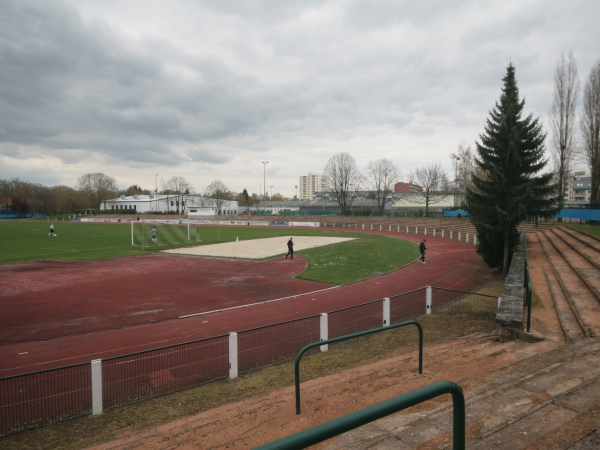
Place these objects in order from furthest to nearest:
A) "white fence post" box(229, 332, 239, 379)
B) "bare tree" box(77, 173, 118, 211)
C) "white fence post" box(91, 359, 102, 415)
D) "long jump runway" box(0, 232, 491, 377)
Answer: "bare tree" box(77, 173, 118, 211) < "long jump runway" box(0, 232, 491, 377) < "white fence post" box(229, 332, 239, 379) < "white fence post" box(91, 359, 102, 415)

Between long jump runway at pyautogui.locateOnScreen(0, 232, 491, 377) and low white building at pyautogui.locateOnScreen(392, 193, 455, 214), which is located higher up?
low white building at pyautogui.locateOnScreen(392, 193, 455, 214)

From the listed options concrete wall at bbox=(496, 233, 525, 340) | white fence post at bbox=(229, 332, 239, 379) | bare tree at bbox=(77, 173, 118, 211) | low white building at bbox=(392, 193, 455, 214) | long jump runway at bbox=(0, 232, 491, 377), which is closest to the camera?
concrete wall at bbox=(496, 233, 525, 340)

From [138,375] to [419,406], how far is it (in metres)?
6.59

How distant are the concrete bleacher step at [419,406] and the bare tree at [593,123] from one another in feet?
126

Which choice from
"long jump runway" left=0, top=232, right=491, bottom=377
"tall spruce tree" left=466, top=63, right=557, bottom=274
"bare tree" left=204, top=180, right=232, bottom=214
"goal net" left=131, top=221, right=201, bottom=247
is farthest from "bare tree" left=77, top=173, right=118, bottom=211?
"tall spruce tree" left=466, top=63, right=557, bottom=274

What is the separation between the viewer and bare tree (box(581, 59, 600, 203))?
115ft

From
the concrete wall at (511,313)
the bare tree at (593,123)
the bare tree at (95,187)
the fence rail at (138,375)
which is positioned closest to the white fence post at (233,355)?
the fence rail at (138,375)

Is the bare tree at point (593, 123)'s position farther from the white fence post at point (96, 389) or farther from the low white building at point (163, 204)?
the low white building at point (163, 204)

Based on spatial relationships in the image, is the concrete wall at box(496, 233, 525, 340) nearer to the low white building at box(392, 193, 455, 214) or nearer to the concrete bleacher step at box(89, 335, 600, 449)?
the concrete bleacher step at box(89, 335, 600, 449)

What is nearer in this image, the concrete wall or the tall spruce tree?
the concrete wall

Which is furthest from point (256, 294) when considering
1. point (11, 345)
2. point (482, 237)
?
point (482, 237)

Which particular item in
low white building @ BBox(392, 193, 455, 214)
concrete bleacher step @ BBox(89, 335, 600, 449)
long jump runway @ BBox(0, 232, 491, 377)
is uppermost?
low white building @ BBox(392, 193, 455, 214)

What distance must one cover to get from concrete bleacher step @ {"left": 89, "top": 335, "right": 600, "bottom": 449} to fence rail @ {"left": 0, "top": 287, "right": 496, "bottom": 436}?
2.02 metres

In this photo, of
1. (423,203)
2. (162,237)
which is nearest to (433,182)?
(423,203)
